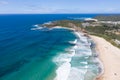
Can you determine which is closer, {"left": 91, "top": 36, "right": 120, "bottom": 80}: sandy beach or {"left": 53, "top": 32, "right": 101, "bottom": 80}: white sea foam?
{"left": 91, "top": 36, "right": 120, "bottom": 80}: sandy beach

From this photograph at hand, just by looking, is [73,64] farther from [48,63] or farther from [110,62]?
[110,62]

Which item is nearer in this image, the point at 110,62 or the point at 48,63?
the point at 48,63

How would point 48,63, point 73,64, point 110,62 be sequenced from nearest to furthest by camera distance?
point 48,63
point 73,64
point 110,62

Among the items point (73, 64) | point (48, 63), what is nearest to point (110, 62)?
point (73, 64)

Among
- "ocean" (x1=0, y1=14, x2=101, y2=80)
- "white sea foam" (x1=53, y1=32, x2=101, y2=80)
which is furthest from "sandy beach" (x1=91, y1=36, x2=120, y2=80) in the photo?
"white sea foam" (x1=53, y1=32, x2=101, y2=80)

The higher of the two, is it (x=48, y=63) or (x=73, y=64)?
(x=48, y=63)

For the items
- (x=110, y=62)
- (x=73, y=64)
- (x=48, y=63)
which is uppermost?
(x=48, y=63)

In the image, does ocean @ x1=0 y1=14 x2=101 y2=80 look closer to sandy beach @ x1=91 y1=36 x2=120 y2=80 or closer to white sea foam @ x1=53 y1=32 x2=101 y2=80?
white sea foam @ x1=53 y1=32 x2=101 y2=80

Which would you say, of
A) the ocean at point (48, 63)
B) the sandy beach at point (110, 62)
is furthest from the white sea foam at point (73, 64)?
the sandy beach at point (110, 62)

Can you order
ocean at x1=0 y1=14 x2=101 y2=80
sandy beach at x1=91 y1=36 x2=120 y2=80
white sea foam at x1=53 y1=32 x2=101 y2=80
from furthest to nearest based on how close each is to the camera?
white sea foam at x1=53 y1=32 x2=101 y2=80
ocean at x1=0 y1=14 x2=101 y2=80
sandy beach at x1=91 y1=36 x2=120 y2=80

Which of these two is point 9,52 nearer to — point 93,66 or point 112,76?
point 93,66

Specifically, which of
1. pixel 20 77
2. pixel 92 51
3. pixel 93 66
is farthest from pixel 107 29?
pixel 20 77
